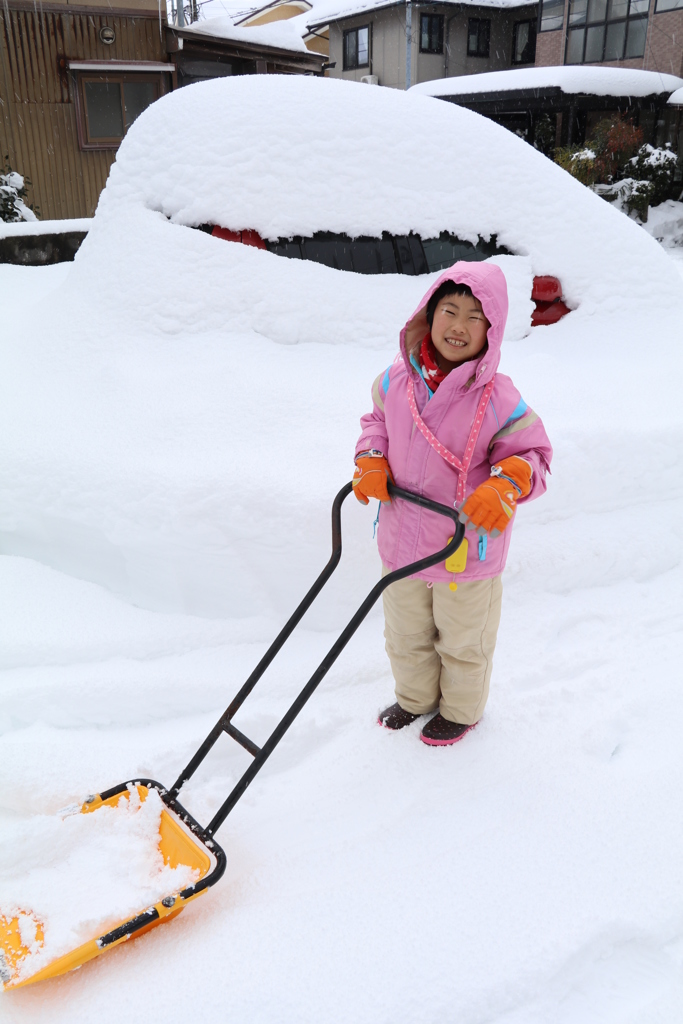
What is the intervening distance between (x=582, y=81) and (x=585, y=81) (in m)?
0.07

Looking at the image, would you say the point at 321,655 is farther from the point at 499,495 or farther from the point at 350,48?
the point at 350,48

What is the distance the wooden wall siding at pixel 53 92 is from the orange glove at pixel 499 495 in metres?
11.7

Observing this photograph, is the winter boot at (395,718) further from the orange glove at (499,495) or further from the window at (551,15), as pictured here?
the window at (551,15)

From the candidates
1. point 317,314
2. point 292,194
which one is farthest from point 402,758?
point 292,194

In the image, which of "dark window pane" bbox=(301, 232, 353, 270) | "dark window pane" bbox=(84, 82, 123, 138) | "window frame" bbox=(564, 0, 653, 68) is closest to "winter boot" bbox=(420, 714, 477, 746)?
"dark window pane" bbox=(301, 232, 353, 270)

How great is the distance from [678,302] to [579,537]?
5.82ft

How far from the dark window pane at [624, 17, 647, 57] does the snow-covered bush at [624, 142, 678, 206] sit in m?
4.93

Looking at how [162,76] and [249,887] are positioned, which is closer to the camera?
[249,887]

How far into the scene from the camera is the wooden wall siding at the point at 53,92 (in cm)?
1052

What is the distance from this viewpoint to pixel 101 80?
11.1m

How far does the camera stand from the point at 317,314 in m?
3.33

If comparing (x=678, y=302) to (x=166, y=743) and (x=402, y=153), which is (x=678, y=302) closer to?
(x=402, y=153)

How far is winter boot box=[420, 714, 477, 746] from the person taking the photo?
2.24 meters

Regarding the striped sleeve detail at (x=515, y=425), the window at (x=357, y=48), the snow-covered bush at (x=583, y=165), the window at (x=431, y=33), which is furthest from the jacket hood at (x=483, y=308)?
the window at (x=357, y=48)
